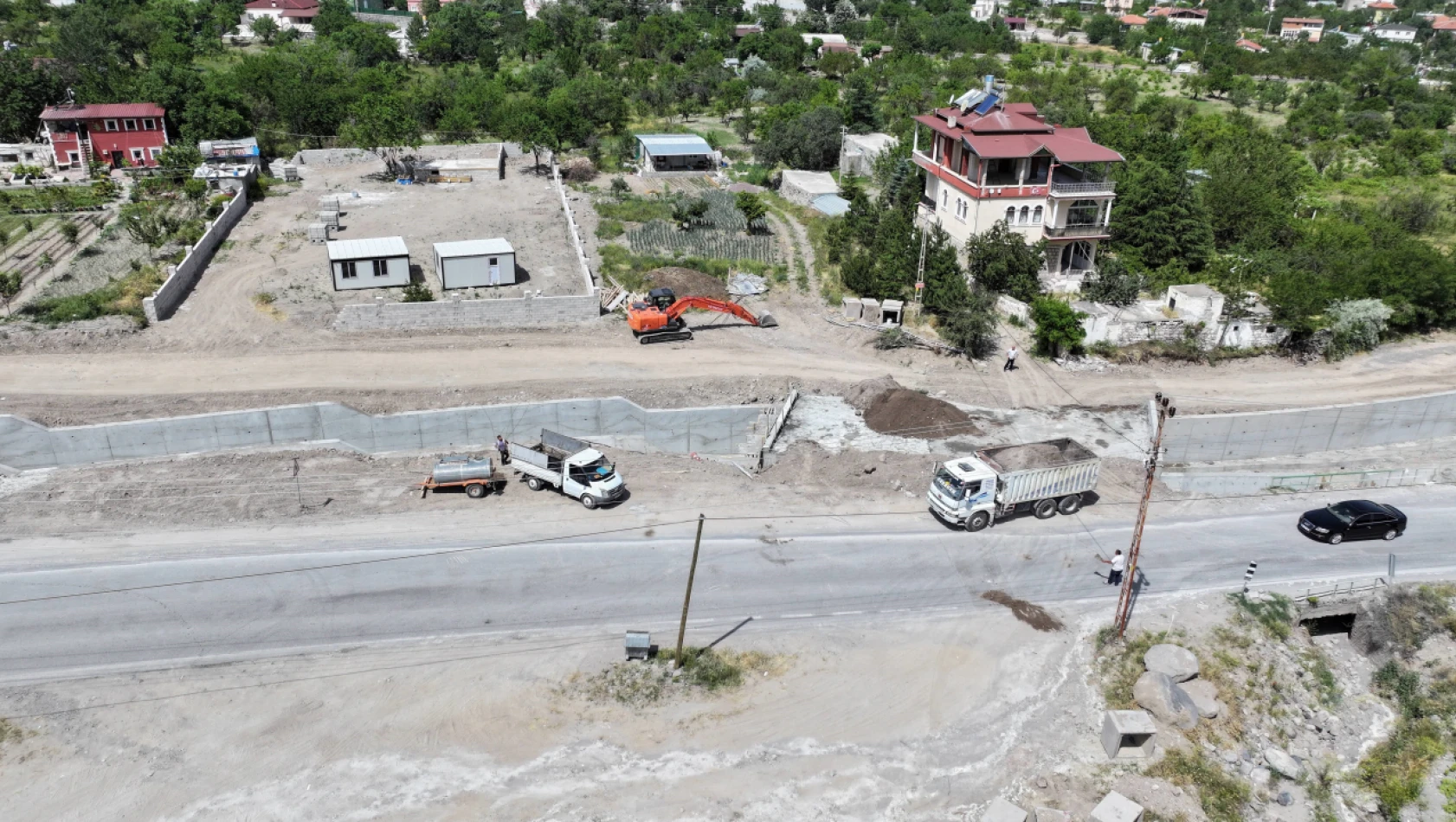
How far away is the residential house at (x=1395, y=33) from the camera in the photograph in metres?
182

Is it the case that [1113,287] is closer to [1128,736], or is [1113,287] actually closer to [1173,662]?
[1173,662]

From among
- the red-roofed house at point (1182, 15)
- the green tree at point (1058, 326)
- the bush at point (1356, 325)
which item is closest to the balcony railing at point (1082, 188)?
the green tree at point (1058, 326)

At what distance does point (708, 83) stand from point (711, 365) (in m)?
67.5

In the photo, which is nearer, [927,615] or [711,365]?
[927,615]

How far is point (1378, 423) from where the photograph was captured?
38469 millimetres

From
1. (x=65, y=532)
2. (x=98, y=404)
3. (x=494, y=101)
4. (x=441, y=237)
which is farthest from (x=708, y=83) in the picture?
(x=65, y=532)

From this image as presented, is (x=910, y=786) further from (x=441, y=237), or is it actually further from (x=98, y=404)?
(x=441, y=237)

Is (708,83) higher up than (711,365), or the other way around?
(708,83)

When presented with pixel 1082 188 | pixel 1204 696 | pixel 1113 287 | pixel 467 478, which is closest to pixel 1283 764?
pixel 1204 696

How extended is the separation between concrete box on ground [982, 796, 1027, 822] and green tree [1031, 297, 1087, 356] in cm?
2504

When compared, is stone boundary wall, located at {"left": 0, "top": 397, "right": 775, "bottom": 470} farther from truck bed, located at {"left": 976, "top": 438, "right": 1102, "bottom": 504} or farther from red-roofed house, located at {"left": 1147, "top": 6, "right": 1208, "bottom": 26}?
red-roofed house, located at {"left": 1147, "top": 6, "right": 1208, "bottom": 26}

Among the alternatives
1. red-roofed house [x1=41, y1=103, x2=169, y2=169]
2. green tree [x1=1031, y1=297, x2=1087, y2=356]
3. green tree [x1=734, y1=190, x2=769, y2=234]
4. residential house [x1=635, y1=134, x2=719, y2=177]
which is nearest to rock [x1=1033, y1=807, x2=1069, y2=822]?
green tree [x1=1031, y1=297, x2=1087, y2=356]

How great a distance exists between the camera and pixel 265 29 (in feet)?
422

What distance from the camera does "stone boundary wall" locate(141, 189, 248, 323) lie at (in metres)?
43.0
